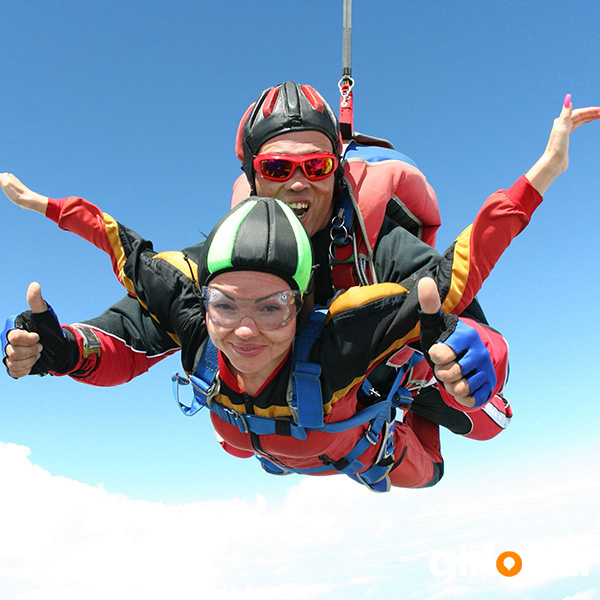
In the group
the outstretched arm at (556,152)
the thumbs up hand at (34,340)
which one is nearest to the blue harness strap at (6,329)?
the thumbs up hand at (34,340)

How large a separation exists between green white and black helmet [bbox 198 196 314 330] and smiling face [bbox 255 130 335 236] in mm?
465

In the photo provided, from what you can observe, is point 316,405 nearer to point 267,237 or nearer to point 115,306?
point 267,237

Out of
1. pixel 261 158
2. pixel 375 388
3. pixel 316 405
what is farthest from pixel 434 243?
pixel 316 405

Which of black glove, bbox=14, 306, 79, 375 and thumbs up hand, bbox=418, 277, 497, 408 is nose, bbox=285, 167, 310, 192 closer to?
thumbs up hand, bbox=418, 277, 497, 408

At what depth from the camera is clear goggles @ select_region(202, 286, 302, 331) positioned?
8.25 ft

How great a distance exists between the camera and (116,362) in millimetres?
3119

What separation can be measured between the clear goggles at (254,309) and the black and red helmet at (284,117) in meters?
1.07

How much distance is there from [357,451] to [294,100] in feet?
6.70

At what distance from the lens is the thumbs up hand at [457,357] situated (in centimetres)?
215

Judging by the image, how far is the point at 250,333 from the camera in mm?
2473

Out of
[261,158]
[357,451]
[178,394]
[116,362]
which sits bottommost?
[357,451]

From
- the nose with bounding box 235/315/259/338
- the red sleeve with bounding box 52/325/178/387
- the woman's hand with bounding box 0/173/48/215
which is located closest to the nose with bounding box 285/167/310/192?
the nose with bounding box 235/315/259/338

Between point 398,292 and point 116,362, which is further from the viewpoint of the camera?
point 116,362

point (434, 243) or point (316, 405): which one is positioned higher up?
→ point (434, 243)
